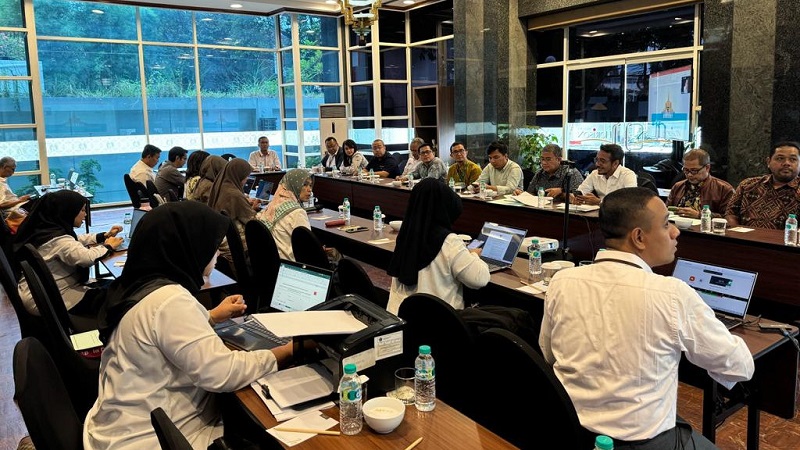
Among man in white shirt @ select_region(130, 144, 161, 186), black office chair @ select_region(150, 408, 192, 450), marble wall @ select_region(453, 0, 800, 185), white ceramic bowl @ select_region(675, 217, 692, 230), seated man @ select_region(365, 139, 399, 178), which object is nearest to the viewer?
black office chair @ select_region(150, 408, 192, 450)

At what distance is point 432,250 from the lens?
9.46 ft

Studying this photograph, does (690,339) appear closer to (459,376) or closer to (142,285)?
(459,376)

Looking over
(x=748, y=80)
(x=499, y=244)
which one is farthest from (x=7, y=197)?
(x=748, y=80)

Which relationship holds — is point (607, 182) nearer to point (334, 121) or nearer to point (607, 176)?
point (607, 176)

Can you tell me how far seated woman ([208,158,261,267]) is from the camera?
4660 millimetres

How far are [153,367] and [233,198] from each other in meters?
3.09

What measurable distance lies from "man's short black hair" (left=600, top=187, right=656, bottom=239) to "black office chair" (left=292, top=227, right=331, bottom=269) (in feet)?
6.12

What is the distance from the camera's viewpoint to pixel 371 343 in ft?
5.80

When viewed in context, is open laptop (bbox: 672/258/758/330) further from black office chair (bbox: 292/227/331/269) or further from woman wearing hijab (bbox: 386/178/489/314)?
black office chair (bbox: 292/227/331/269)

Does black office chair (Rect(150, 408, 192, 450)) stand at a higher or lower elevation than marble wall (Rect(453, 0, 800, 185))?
lower

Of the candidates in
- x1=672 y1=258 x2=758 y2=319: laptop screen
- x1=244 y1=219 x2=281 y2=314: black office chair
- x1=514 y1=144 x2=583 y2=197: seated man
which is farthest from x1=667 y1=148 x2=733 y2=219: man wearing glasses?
x1=244 y1=219 x2=281 y2=314: black office chair

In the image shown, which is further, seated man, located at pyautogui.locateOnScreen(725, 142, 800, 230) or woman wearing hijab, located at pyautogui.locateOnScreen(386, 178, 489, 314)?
seated man, located at pyautogui.locateOnScreen(725, 142, 800, 230)

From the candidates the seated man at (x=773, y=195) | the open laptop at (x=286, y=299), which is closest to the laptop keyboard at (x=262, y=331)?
the open laptop at (x=286, y=299)

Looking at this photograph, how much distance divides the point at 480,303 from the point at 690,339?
A: 201 cm
